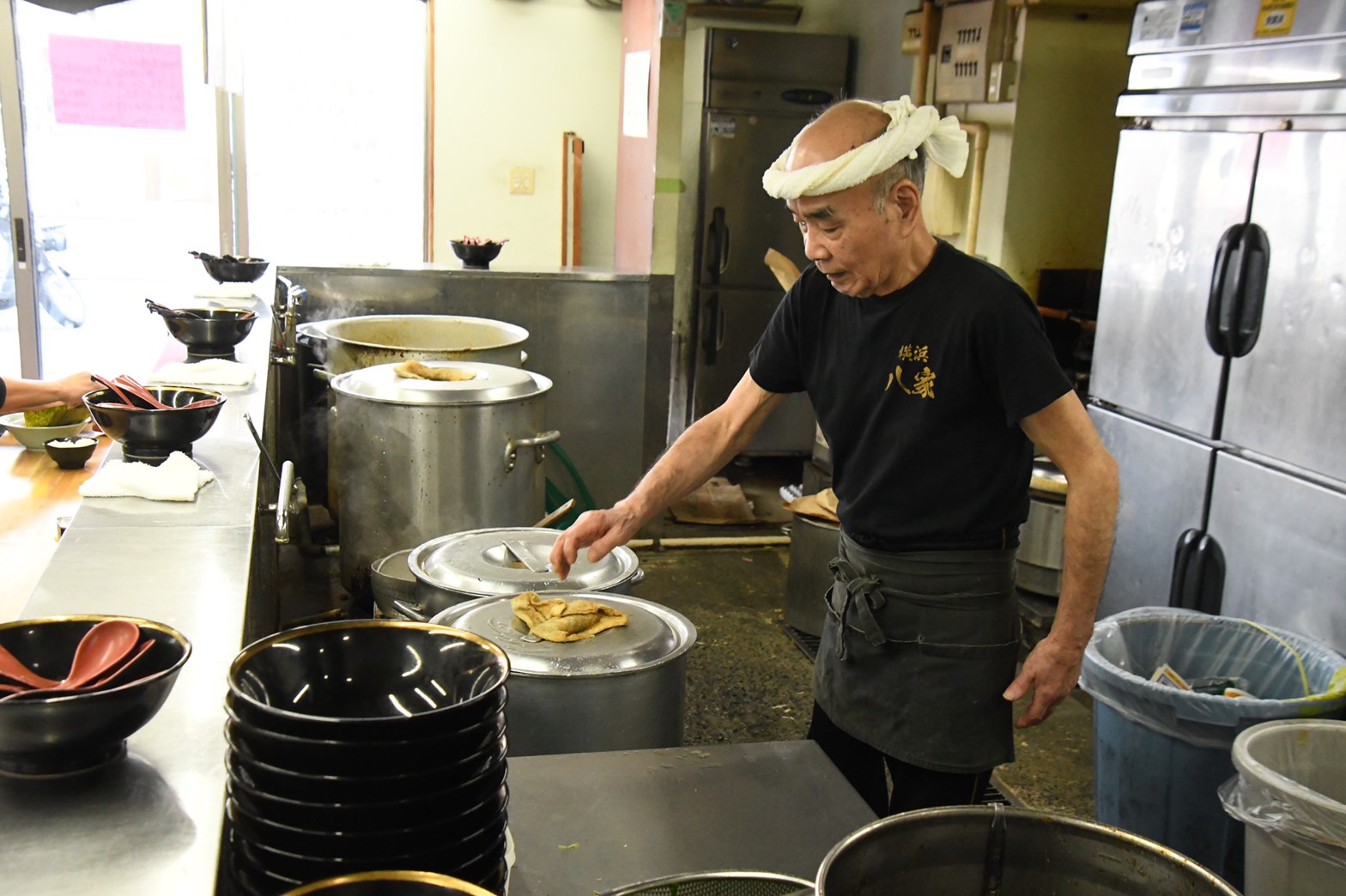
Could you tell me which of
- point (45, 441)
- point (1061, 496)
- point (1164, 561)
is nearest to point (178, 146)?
point (45, 441)

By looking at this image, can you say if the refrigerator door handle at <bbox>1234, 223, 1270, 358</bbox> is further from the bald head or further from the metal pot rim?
the metal pot rim

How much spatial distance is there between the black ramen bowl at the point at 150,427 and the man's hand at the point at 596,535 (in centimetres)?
82

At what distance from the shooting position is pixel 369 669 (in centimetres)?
124

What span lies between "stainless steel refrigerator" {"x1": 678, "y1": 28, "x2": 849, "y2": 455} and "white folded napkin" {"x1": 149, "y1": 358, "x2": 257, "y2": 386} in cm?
416

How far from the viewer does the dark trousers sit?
7.55 ft

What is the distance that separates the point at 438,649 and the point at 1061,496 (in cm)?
388

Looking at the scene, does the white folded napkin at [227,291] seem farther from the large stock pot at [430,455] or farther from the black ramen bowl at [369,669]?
the black ramen bowl at [369,669]

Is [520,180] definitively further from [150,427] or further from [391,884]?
[391,884]

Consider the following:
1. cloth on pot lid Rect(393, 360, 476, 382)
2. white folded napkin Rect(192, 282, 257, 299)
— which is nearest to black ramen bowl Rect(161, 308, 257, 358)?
cloth on pot lid Rect(393, 360, 476, 382)

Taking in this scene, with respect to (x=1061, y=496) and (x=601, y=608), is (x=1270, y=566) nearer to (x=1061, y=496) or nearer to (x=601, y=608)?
(x=1061, y=496)

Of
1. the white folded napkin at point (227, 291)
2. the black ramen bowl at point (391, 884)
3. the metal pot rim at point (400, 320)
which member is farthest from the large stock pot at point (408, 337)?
the black ramen bowl at point (391, 884)

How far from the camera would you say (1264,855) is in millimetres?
2561

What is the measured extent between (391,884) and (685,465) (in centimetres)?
150

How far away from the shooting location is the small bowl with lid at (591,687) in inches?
74.3
